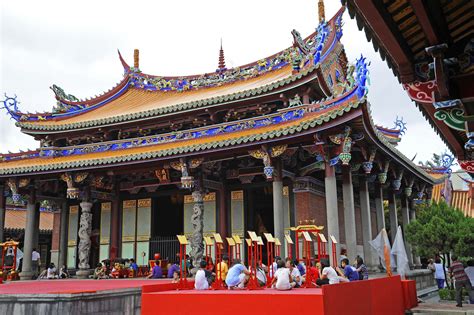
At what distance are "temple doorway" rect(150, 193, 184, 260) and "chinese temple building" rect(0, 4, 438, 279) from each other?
0.06 m

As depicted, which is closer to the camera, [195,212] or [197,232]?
[197,232]

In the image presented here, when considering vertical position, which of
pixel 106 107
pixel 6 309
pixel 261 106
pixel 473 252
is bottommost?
pixel 6 309

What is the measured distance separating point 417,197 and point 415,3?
21.5 metres

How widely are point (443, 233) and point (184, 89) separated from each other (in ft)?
46.9

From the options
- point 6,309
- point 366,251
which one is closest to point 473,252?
point 366,251

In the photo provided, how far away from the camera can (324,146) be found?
1562cm

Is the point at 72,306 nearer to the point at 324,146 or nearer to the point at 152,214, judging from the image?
the point at 324,146

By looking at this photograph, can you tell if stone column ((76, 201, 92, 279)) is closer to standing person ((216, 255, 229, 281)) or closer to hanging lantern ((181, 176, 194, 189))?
hanging lantern ((181, 176, 194, 189))

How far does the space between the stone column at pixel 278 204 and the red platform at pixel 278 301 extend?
566 centimetres

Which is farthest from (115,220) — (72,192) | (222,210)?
(222,210)

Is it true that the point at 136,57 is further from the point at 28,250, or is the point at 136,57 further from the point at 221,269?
the point at 221,269

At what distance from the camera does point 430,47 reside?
5.96 metres

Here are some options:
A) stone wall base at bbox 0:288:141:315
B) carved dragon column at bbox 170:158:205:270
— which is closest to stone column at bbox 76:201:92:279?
carved dragon column at bbox 170:158:205:270

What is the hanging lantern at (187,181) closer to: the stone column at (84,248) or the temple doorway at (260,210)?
the temple doorway at (260,210)
